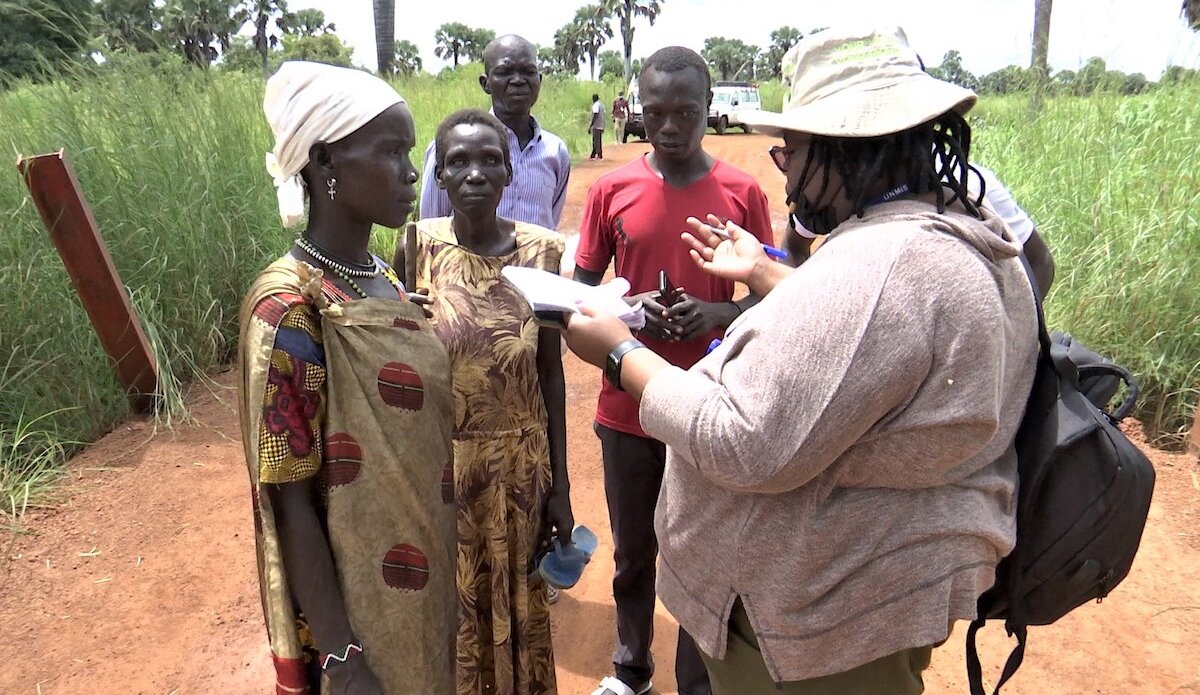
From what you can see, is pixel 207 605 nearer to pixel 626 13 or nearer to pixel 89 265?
pixel 89 265

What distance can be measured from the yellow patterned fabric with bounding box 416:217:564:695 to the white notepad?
1.58ft

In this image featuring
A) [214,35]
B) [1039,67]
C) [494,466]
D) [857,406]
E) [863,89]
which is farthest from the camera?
[214,35]

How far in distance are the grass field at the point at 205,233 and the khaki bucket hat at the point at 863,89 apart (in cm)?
369

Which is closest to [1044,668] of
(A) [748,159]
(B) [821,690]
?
(B) [821,690]

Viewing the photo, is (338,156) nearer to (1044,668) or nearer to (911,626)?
(911,626)

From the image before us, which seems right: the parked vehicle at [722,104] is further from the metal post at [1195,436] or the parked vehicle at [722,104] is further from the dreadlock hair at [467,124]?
the dreadlock hair at [467,124]

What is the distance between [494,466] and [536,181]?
1846 mm

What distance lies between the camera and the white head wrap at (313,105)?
145 centimetres

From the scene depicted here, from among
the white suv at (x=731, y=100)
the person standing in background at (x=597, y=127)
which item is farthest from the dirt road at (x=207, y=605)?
the white suv at (x=731, y=100)

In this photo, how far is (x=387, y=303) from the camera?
1534mm

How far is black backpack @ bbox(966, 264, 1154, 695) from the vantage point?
1.25m

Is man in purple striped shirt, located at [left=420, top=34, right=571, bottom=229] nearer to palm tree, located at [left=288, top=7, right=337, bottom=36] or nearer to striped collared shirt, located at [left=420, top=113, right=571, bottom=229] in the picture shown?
striped collared shirt, located at [left=420, top=113, right=571, bottom=229]

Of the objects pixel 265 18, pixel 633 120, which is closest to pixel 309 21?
pixel 265 18

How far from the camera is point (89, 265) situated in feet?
12.7
